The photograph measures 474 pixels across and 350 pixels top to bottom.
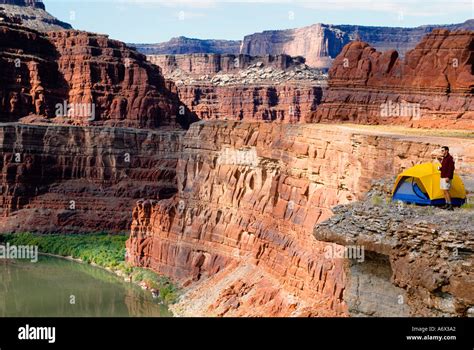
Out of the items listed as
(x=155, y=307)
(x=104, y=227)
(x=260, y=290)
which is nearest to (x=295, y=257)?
(x=260, y=290)

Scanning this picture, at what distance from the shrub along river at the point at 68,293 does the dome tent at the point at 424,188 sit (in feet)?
116

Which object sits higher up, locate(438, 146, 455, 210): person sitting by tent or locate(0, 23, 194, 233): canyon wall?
locate(438, 146, 455, 210): person sitting by tent

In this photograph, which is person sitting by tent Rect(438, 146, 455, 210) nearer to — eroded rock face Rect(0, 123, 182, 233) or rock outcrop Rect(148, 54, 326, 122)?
eroded rock face Rect(0, 123, 182, 233)

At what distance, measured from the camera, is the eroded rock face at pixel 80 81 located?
11362 cm

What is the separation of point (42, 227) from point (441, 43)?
45.3m

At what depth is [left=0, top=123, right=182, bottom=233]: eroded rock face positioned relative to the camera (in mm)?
84375

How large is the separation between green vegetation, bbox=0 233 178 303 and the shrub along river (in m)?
0.94

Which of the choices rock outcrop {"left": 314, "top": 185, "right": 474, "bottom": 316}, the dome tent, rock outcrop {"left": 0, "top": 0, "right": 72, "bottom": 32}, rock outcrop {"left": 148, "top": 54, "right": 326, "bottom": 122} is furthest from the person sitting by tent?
rock outcrop {"left": 0, "top": 0, "right": 72, "bottom": 32}

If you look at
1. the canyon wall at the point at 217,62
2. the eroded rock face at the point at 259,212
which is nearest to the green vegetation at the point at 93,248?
the eroded rock face at the point at 259,212

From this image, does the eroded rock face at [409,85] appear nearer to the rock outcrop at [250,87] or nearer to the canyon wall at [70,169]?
the canyon wall at [70,169]

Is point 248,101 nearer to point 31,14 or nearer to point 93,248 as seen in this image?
point 31,14

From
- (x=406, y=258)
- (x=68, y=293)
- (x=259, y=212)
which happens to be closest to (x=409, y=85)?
(x=259, y=212)

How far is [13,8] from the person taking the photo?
622 feet

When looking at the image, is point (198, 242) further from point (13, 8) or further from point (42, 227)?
point (13, 8)
